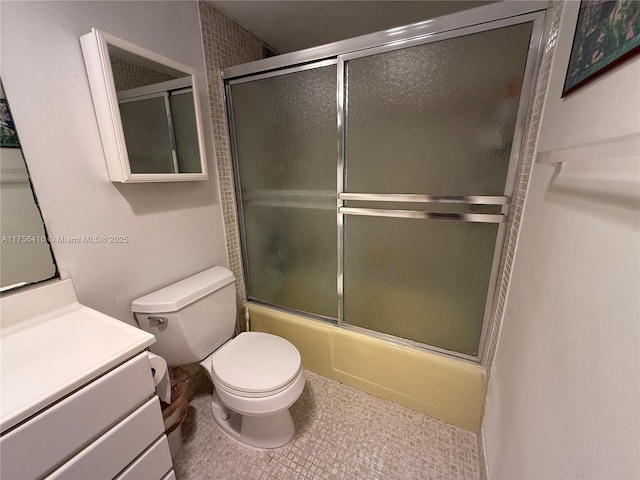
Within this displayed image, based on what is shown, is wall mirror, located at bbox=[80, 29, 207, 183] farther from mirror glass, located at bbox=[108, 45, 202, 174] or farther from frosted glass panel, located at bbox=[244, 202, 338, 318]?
frosted glass panel, located at bbox=[244, 202, 338, 318]

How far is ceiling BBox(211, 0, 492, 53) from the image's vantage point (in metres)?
1.40

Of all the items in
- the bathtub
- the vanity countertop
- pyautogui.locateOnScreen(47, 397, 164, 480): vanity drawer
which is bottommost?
the bathtub

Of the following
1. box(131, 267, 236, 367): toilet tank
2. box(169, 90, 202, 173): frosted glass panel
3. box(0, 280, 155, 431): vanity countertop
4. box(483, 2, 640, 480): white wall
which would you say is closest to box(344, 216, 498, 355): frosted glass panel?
box(483, 2, 640, 480): white wall

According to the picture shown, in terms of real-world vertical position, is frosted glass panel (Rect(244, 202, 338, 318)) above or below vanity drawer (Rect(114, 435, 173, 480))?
above

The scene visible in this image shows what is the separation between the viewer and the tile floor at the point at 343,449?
45.4 inches

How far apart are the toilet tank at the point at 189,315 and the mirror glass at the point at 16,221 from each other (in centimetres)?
38

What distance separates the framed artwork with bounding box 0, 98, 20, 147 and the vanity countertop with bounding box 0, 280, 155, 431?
0.48m

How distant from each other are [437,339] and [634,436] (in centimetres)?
103

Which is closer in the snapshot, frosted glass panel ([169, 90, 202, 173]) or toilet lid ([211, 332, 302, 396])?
toilet lid ([211, 332, 302, 396])

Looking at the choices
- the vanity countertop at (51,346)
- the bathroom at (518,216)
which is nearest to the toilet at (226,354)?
the bathroom at (518,216)

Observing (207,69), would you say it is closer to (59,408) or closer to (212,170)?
(212,170)

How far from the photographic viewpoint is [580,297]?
0.54 metres

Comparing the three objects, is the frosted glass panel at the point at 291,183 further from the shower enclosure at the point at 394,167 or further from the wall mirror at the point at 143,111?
the wall mirror at the point at 143,111

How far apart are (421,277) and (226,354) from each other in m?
1.05
